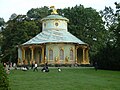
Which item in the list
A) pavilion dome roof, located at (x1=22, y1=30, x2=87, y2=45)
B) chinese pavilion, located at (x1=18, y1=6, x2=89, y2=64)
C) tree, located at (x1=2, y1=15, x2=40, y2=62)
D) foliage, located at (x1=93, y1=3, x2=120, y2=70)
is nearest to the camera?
foliage, located at (x1=93, y1=3, x2=120, y2=70)

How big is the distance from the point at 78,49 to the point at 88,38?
36.2 ft

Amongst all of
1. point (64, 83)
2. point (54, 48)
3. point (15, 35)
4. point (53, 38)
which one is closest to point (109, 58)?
point (54, 48)

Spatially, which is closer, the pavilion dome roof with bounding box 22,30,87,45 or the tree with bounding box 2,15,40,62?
the pavilion dome roof with bounding box 22,30,87,45

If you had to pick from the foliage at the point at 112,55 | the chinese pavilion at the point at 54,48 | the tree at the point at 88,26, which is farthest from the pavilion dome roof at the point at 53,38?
the tree at the point at 88,26

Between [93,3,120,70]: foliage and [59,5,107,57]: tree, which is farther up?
[59,5,107,57]: tree

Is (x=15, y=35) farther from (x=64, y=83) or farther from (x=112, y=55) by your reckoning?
(x=64, y=83)

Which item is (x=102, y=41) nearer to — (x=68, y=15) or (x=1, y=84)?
(x=68, y=15)

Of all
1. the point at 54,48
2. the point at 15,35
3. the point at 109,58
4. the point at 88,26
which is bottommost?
the point at 109,58

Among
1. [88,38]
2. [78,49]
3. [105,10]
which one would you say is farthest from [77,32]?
[105,10]

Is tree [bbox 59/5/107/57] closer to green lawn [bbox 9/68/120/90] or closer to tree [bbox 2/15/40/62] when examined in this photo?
tree [bbox 2/15/40/62]

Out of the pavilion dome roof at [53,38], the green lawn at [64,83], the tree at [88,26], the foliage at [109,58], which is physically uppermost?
the tree at [88,26]

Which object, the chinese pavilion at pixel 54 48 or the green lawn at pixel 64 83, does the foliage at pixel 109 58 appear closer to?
the chinese pavilion at pixel 54 48

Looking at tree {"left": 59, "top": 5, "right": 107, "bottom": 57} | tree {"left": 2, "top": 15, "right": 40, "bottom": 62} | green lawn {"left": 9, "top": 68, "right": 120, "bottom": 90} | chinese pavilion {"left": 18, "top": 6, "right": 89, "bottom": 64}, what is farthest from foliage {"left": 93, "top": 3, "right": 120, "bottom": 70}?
tree {"left": 59, "top": 5, "right": 107, "bottom": 57}

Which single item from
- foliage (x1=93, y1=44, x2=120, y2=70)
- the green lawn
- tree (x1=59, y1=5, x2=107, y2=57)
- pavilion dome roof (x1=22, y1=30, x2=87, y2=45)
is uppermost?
tree (x1=59, y1=5, x2=107, y2=57)
